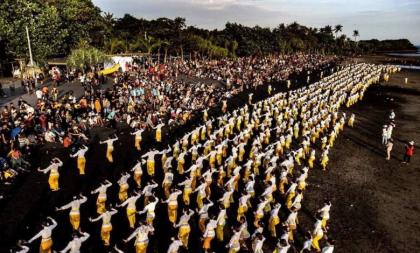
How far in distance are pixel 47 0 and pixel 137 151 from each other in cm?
4269

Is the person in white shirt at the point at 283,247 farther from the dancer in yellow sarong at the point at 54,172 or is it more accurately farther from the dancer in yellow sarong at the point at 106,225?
the dancer in yellow sarong at the point at 54,172

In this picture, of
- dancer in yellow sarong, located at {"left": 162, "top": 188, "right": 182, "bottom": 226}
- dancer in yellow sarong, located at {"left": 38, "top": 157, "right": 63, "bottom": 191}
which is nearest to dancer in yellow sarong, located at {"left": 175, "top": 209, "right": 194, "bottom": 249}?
dancer in yellow sarong, located at {"left": 162, "top": 188, "right": 182, "bottom": 226}

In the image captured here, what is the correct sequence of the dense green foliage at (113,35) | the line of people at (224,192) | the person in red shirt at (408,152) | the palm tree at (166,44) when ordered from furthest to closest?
the palm tree at (166,44)
the dense green foliage at (113,35)
the person in red shirt at (408,152)
the line of people at (224,192)

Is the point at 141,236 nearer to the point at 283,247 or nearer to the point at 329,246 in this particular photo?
the point at 283,247

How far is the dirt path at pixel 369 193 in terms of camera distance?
600 inches

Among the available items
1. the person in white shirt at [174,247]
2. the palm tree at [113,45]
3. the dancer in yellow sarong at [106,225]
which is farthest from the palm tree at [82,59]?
the person in white shirt at [174,247]

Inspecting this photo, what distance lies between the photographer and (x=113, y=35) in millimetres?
66750

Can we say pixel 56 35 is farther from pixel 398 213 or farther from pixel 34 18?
pixel 398 213

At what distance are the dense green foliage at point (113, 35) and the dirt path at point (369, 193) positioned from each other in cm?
3378

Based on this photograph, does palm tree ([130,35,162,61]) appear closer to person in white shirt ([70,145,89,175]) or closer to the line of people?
the line of people

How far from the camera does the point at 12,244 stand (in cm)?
1286

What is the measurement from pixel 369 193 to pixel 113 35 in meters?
56.3

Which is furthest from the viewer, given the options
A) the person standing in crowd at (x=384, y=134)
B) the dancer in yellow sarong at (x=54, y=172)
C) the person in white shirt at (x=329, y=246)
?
the person standing in crowd at (x=384, y=134)

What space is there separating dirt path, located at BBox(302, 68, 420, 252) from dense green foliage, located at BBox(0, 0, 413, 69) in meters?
33.8
